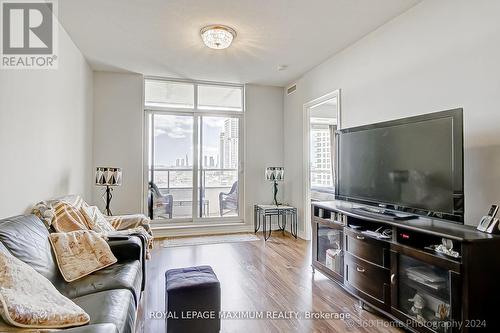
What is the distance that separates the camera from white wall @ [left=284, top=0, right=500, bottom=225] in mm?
2072

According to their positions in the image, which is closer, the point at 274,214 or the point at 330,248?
the point at 330,248

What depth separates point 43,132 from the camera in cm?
268

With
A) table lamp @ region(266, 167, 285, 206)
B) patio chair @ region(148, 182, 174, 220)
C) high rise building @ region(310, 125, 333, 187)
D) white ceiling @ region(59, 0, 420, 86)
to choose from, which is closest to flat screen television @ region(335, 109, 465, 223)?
white ceiling @ region(59, 0, 420, 86)

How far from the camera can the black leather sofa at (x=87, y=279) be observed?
4.93 feet

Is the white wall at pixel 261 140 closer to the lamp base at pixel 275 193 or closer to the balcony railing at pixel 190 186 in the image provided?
the lamp base at pixel 275 193

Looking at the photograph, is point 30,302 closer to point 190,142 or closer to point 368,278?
point 368,278

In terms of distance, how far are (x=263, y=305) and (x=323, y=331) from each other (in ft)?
1.94

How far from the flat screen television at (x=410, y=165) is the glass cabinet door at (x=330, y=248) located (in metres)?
0.41

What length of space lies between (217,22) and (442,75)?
2.21 metres

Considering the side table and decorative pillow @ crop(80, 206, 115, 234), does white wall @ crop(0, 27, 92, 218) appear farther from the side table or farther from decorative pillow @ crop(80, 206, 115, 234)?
the side table

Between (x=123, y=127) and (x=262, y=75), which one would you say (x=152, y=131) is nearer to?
(x=123, y=127)

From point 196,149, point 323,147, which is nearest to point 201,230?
point 196,149

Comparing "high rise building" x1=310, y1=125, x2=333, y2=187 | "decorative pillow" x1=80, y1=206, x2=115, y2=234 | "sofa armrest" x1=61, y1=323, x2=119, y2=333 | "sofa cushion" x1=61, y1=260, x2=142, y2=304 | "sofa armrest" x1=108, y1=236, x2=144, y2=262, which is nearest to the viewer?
"sofa armrest" x1=61, y1=323, x2=119, y2=333

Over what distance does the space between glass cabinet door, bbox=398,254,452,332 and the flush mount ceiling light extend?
9.09ft
